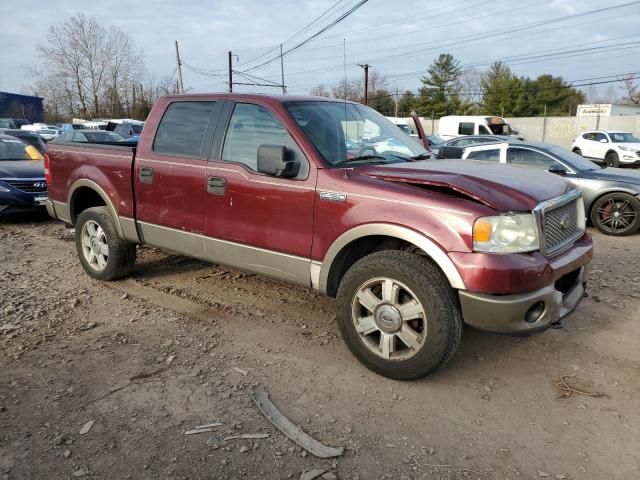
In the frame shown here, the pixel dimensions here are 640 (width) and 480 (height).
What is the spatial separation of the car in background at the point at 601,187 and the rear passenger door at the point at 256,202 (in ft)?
14.9

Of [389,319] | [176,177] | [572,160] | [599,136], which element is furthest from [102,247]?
[599,136]

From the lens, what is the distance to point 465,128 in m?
28.4

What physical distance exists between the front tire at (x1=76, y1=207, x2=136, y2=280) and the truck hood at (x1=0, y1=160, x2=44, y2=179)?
163 inches

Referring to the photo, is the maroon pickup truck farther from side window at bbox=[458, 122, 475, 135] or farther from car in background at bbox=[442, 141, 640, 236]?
side window at bbox=[458, 122, 475, 135]

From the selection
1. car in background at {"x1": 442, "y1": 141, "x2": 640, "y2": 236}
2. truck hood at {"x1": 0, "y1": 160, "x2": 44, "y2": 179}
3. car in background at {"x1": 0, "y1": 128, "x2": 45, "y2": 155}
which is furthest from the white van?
truck hood at {"x1": 0, "y1": 160, "x2": 44, "y2": 179}

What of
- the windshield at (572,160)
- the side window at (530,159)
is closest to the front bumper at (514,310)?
the side window at (530,159)

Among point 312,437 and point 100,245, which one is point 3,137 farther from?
point 312,437

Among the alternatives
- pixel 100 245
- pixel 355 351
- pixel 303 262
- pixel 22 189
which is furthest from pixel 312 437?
pixel 22 189

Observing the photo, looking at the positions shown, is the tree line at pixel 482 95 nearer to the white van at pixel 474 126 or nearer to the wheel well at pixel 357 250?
the white van at pixel 474 126

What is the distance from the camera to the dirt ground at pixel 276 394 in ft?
8.67

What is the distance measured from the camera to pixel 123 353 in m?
3.82

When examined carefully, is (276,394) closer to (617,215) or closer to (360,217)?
(360,217)

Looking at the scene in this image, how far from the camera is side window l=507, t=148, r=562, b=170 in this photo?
903 centimetres

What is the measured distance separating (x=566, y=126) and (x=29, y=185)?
121ft
